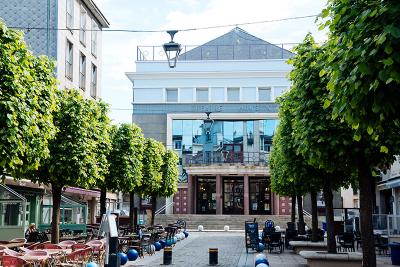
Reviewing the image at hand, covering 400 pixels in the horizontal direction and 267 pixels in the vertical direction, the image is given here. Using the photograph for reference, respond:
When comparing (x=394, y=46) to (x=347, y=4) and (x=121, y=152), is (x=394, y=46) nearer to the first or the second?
(x=347, y=4)

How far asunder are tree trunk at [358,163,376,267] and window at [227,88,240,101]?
46048 millimetres

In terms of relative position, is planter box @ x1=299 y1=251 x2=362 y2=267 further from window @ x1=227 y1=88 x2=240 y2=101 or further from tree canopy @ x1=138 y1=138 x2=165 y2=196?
window @ x1=227 y1=88 x2=240 y2=101

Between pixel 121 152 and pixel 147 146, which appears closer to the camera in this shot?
pixel 121 152

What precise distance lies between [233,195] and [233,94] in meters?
11.2

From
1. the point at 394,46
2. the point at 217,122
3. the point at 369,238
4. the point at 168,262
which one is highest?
the point at 217,122

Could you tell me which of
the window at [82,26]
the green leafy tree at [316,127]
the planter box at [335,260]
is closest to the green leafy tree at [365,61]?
the green leafy tree at [316,127]

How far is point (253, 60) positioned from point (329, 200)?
142 feet

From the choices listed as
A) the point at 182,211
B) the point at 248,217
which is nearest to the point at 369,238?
the point at 248,217

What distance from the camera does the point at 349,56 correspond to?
6578 mm

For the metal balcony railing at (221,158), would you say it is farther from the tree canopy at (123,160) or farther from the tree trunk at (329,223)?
the tree trunk at (329,223)

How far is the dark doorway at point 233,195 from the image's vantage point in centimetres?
5588

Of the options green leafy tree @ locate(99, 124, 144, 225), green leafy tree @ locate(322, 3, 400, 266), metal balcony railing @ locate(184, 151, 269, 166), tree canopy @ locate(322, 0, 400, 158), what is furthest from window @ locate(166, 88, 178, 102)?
tree canopy @ locate(322, 0, 400, 158)

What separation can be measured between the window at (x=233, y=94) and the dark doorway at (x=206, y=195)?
9344mm

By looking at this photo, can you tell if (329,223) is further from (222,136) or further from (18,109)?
(222,136)
